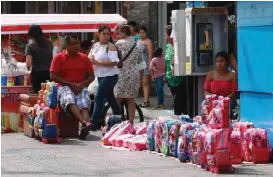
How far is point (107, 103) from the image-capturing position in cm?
1499

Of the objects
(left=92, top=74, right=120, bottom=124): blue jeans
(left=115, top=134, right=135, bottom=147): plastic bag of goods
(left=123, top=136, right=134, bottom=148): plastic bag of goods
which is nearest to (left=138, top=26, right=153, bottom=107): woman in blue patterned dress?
(left=92, top=74, right=120, bottom=124): blue jeans

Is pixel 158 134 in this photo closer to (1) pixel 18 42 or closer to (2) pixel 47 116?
(2) pixel 47 116

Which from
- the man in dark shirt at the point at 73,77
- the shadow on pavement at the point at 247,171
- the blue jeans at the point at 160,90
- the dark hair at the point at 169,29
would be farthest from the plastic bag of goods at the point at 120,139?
the blue jeans at the point at 160,90

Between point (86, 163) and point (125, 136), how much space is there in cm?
179

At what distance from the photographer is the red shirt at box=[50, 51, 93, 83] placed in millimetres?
13156

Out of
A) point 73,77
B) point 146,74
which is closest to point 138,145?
point 73,77

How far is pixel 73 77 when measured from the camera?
43.4 ft

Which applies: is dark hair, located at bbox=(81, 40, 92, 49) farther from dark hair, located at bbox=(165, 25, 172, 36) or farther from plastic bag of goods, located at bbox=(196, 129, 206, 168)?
plastic bag of goods, located at bbox=(196, 129, 206, 168)

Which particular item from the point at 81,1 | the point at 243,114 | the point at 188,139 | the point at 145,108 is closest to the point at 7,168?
the point at 188,139

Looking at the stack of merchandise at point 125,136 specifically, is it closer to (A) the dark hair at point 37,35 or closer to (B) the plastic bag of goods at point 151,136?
(B) the plastic bag of goods at point 151,136

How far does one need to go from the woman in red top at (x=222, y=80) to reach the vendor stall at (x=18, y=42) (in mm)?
3413

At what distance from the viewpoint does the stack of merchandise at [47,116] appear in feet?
41.2

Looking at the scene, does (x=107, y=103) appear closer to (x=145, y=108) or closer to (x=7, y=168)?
(x=145, y=108)

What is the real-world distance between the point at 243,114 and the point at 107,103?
4.35 m
